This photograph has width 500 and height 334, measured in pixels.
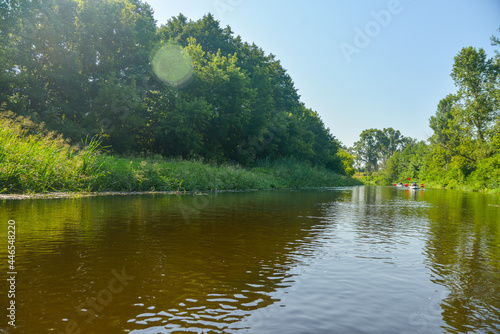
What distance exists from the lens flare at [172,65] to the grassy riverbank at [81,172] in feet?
42.1

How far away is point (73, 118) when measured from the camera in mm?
30109

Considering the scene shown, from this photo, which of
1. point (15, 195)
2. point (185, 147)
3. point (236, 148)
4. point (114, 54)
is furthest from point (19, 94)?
point (236, 148)

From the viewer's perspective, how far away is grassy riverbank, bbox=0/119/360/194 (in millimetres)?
13836

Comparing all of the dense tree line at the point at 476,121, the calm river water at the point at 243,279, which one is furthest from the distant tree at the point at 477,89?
the calm river water at the point at 243,279

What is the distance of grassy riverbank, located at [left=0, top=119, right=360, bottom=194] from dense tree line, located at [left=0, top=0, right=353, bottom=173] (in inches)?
328

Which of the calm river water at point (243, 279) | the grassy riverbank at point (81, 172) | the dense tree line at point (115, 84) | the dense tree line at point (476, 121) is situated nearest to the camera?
the calm river water at point (243, 279)

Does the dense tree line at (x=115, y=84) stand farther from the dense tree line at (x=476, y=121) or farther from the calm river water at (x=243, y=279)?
the dense tree line at (x=476, y=121)

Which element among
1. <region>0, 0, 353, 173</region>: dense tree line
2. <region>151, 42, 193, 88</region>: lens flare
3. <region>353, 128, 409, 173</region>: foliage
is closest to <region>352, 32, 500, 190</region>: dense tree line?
<region>0, 0, 353, 173</region>: dense tree line

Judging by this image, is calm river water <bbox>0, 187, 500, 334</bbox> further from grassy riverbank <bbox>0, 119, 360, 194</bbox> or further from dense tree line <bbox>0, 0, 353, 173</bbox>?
dense tree line <bbox>0, 0, 353, 173</bbox>

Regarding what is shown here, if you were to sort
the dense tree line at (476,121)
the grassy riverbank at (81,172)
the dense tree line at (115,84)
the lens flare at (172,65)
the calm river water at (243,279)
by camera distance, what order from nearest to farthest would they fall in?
the calm river water at (243,279) < the grassy riverbank at (81,172) < the dense tree line at (115,84) < the lens flare at (172,65) < the dense tree line at (476,121)

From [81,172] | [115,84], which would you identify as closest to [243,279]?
[81,172]

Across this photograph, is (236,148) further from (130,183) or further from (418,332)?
(418,332)

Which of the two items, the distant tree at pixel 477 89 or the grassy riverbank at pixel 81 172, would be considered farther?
the distant tree at pixel 477 89

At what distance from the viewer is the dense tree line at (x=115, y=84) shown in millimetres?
28062
